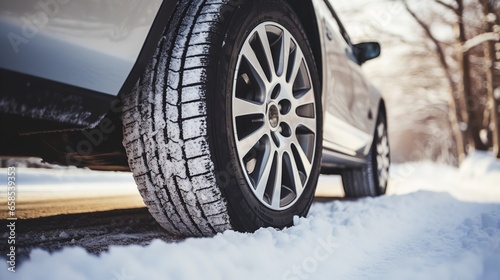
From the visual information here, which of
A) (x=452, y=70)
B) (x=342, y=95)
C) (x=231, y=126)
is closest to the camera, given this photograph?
(x=231, y=126)

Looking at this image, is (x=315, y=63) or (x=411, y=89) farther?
(x=411, y=89)

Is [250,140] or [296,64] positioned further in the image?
[296,64]

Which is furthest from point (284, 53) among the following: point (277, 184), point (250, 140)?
point (277, 184)

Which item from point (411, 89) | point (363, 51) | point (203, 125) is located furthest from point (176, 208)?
point (411, 89)

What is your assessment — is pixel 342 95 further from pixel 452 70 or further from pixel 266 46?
pixel 452 70

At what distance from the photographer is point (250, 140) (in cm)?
157

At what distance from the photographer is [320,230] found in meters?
1.68

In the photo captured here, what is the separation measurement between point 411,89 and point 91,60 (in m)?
22.6

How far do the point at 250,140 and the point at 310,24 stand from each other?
0.92 meters

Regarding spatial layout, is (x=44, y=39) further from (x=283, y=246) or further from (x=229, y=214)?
(x=283, y=246)

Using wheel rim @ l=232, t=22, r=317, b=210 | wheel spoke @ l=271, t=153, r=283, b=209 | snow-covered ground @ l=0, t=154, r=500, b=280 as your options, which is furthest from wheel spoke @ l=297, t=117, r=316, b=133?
snow-covered ground @ l=0, t=154, r=500, b=280

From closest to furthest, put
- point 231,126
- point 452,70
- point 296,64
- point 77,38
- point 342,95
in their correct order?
point 77,38, point 231,126, point 296,64, point 342,95, point 452,70

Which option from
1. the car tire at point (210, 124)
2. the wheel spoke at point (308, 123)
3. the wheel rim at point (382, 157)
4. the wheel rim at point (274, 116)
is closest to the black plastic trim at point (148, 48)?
the car tire at point (210, 124)

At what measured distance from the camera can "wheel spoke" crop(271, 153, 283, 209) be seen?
168 cm
